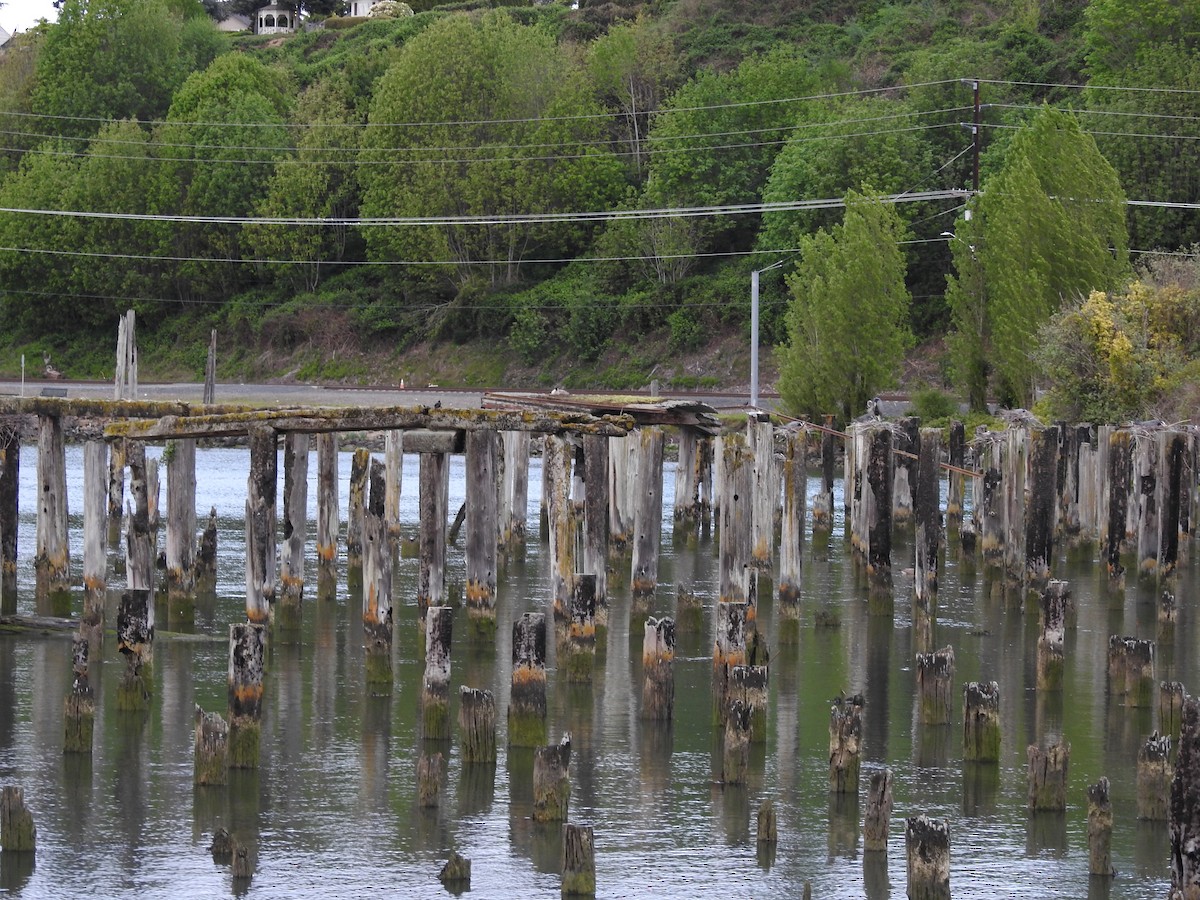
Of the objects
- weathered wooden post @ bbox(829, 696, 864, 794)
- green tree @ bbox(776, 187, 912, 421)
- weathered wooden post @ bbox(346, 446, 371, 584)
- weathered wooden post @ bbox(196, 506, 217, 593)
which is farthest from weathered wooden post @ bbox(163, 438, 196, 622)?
green tree @ bbox(776, 187, 912, 421)

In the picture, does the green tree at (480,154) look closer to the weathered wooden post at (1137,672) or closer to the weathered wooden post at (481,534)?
the weathered wooden post at (481,534)

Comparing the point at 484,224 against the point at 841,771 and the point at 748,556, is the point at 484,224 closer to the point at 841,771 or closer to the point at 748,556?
the point at 748,556

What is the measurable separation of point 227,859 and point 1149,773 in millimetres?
6920

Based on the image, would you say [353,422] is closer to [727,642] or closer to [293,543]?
[293,543]

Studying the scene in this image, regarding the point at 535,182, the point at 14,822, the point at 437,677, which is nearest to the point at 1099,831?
the point at 437,677

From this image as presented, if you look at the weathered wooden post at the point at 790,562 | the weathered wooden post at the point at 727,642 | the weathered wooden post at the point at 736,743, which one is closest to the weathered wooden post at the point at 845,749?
the weathered wooden post at the point at 736,743

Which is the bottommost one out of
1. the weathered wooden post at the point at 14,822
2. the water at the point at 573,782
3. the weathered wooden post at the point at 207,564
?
the water at the point at 573,782

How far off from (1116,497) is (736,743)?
43.5ft

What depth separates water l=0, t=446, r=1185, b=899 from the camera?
1272 cm

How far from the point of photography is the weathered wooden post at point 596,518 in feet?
67.3

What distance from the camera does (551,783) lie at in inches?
538

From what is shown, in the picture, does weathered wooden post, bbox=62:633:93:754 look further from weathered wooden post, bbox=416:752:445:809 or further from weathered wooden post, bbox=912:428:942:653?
weathered wooden post, bbox=912:428:942:653

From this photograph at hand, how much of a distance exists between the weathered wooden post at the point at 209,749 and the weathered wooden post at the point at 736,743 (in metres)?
4.03

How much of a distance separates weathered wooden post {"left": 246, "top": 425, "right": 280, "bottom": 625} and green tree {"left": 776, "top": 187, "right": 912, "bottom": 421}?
3124cm
